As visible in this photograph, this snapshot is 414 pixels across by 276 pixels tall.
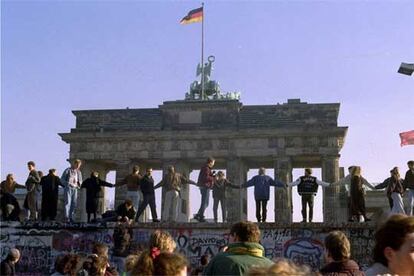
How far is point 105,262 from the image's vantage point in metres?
7.28

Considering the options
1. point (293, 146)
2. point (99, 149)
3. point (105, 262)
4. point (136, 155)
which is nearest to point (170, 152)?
point (136, 155)

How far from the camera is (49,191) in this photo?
59.6ft

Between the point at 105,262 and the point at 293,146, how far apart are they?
33698mm

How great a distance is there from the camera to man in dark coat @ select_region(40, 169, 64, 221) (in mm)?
18156

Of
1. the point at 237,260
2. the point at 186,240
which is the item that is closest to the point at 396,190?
the point at 186,240

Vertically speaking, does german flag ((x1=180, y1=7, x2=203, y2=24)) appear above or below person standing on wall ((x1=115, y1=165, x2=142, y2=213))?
above

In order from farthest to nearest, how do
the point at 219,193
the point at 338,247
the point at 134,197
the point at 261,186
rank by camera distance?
the point at 219,193, the point at 134,197, the point at 261,186, the point at 338,247

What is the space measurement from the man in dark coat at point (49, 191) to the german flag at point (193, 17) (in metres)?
25.3

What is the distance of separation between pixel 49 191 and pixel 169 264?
14933mm

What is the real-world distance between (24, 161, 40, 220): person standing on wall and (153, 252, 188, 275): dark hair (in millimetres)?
15571

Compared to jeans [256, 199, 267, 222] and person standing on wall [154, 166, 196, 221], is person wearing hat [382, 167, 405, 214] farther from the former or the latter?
person standing on wall [154, 166, 196, 221]

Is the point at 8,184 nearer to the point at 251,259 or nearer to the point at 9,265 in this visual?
the point at 9,265

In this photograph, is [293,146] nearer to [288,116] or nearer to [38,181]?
[288,116]

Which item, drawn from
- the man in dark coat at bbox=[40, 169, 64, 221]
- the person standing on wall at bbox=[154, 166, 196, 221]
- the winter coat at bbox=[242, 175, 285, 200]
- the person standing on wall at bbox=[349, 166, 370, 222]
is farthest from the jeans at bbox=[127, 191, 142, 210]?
the person standing on wall at bbox=[349, 166, 370, 222]
